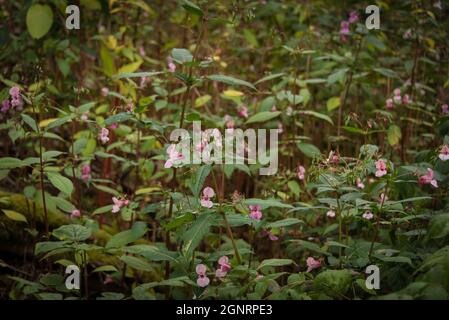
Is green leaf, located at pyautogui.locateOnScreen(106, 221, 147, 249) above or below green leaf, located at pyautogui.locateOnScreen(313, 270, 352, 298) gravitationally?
above

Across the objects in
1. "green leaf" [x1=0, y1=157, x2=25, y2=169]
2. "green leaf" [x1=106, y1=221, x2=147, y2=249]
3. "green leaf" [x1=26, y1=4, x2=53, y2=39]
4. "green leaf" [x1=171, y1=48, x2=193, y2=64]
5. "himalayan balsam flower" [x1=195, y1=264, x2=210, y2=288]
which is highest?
"green leaf" [x1=26, y1=4, x2=53, y2=39]

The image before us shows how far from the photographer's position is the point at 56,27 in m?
3.09

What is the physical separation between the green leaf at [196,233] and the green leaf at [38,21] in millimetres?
1597

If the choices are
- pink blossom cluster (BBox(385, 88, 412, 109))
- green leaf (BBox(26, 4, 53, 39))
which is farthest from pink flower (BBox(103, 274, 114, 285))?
pink blossom cluster (BBox(385, 88, 412, 109))

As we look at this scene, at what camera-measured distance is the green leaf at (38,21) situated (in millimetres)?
2537

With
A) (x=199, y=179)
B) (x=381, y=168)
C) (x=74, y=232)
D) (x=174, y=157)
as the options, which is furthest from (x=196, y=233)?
(x=381, y=168)

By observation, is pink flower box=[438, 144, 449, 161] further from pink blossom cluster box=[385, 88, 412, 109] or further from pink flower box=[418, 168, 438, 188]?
pink blossom cluster box=[385, 88, 412, 109]

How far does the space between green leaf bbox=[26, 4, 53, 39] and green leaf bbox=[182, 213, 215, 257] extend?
5.24 ft

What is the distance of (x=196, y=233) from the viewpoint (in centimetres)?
147

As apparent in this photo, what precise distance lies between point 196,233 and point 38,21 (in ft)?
5.58

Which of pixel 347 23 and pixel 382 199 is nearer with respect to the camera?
pixel 382 199

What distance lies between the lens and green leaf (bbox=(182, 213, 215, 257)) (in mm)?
1462

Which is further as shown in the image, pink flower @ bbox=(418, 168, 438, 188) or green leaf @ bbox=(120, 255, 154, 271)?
green leaf @ bbox=(120, 255, 154, 271)

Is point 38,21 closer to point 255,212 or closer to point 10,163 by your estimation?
point 10,163
